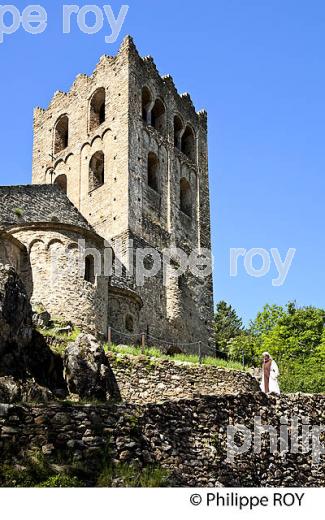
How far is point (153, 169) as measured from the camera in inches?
1612

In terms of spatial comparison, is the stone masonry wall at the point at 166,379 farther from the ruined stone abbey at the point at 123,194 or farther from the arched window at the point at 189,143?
the arched window at the point at 189,143

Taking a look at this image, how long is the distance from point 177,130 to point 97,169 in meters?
6.66

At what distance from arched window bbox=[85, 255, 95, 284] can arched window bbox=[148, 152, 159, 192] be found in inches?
588

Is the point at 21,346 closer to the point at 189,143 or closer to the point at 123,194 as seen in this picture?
the point at 123,194

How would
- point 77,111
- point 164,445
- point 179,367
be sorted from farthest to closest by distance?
point 77,111, point 179,367, point 164,445

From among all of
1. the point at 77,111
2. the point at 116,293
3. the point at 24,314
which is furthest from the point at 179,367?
the point at 77,111

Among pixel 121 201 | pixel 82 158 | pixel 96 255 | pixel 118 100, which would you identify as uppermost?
pixel 118 100

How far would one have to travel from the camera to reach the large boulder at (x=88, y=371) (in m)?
18.5

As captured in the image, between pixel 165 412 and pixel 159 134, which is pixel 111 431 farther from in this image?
pixel 159 134

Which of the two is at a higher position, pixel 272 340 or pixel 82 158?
pixel 82 158

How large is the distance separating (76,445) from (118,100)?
2962 cm

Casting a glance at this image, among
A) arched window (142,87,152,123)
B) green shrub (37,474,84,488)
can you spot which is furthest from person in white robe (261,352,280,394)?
arched window (142,87,152,123)

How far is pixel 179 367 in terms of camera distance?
22.4m
